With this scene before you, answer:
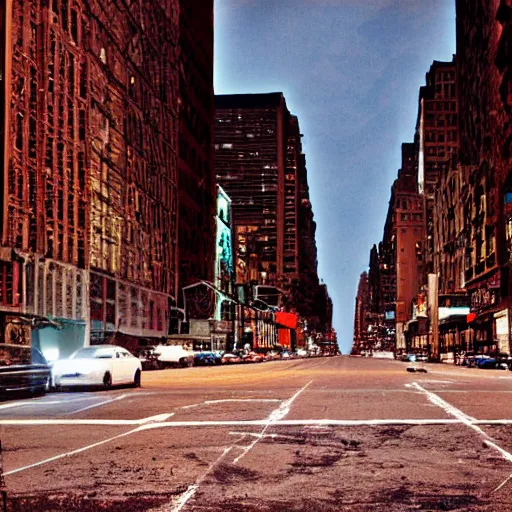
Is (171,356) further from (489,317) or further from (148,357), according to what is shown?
(489,317)

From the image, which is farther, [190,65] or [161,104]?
[190,65]

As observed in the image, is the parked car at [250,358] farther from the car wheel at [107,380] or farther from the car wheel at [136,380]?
the car wheel at [107,380]

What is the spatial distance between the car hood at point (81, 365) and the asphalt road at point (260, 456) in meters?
5.90

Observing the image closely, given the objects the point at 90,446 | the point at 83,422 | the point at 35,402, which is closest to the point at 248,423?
the point at 83,422

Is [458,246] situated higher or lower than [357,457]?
higher

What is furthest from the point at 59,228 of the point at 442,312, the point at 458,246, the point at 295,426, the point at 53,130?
the point at 442,312

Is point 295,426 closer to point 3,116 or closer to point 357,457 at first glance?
point 357,457

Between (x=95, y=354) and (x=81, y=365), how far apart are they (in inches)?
51.1

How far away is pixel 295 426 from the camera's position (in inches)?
578

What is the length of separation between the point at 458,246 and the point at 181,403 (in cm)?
10725

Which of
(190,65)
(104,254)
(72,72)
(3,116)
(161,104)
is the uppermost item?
(190,65)

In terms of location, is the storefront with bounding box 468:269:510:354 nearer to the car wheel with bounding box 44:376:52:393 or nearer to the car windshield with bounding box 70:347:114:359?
the car windshield with bounding box 70:347:114:359

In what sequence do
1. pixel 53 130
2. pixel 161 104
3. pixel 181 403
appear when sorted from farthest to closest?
1. pixel 161 104
2. pixel 53 130
3. pixel 181 403

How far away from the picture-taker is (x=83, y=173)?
69188 millimetres
